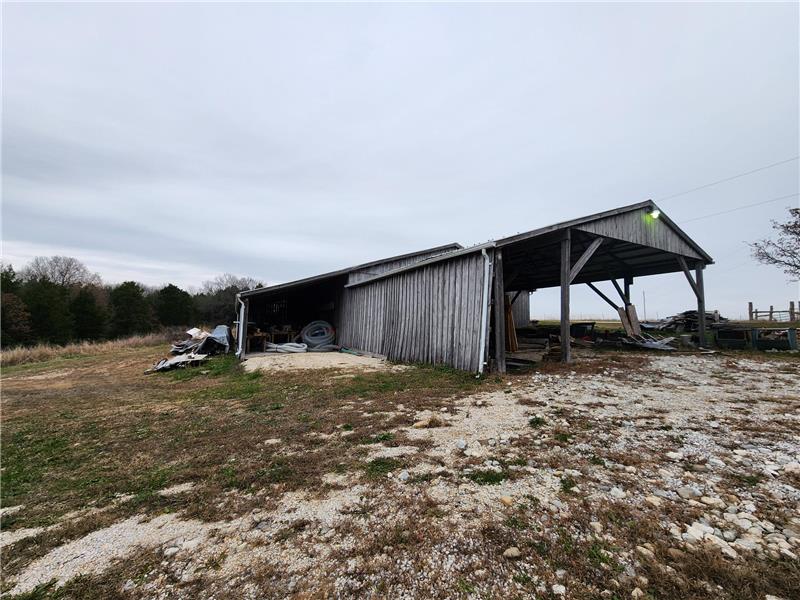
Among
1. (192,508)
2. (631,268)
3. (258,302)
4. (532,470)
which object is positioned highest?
(631,268)

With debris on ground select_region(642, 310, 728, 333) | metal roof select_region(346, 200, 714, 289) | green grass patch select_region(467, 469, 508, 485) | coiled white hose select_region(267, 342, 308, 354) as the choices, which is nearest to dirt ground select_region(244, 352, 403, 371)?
coiled white hose select_region(267, 342, 308, 354)

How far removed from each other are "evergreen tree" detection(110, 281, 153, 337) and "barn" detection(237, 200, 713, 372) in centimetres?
2373

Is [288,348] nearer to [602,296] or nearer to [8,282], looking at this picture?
[602,296]

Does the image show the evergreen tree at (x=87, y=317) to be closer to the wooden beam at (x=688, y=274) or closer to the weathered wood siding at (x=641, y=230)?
the weathered wood siding at (x=641, y=230)

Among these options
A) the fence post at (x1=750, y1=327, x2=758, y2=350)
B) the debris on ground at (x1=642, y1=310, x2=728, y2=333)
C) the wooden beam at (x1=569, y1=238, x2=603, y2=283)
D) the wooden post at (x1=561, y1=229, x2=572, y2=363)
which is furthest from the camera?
the debris on ground at (x1=642, y1=310, x2=728, y2=333)

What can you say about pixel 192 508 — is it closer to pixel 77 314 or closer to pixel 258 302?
pixel 258 302

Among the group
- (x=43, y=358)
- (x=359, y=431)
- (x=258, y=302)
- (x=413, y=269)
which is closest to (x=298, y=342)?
(x=258, y=302)

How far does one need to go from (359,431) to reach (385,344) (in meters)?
6.95

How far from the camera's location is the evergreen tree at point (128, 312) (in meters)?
31.2

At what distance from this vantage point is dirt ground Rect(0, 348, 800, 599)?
5.72 feet

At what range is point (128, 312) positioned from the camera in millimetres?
31609

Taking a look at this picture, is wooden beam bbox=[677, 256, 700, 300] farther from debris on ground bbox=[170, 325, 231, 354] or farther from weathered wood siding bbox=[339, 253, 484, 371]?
debris on ground bbox=[170, 325, 231, 354]

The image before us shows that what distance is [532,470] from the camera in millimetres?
2857

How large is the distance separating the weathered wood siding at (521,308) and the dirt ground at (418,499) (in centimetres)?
1437
